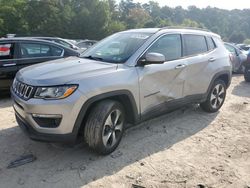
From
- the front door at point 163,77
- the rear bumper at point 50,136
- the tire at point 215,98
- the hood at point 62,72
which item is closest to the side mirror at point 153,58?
the front door at point 163,77

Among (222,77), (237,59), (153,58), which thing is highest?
(153,58)

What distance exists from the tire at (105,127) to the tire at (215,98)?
99.7 inches

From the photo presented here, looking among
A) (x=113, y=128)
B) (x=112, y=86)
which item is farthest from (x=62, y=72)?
(x=113, y=128)

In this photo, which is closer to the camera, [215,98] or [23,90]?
[23,90]

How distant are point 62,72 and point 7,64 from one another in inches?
136

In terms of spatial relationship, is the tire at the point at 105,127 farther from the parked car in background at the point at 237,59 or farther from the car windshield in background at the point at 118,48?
the parked car in background at the point at 237,59

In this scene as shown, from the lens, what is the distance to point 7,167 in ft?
13.3

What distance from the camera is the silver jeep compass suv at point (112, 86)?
13.0ft

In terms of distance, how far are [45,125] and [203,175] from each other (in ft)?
6.74

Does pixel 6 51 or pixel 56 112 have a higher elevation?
pixel 6 51

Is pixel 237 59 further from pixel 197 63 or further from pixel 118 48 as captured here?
pixel 118 48

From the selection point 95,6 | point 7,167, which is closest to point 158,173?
point 7,167

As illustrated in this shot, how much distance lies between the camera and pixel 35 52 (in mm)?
7664

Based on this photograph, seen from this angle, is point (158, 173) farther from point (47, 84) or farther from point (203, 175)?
point (47, 84)
